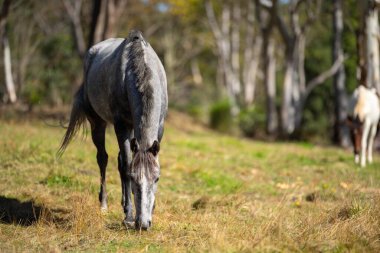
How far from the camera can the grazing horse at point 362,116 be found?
10.9m

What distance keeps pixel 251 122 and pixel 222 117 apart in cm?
251

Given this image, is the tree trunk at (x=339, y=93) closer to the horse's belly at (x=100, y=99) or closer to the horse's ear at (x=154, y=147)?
the horse's belly at (x=100, y=99)

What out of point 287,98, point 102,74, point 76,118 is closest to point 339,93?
point 287,98

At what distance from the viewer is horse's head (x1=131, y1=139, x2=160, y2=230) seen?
16.5 ft

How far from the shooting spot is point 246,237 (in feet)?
16.4

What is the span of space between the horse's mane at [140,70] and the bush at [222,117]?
54.6ft

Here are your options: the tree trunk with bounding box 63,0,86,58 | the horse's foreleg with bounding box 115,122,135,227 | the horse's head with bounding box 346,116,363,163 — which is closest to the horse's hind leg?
the horse's foreleg with bounding box 115,122,135,227

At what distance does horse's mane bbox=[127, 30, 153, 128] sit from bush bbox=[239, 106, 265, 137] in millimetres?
17330

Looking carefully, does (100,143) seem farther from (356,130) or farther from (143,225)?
(356,130)

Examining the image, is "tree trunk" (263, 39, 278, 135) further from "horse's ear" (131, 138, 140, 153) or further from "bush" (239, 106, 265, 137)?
"horse's ear" (131, 138, 140, 153)

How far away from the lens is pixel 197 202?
24.0ft

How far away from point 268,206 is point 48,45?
20.3 meters

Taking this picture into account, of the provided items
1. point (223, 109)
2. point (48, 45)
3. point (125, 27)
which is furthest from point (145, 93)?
point (125, 27)

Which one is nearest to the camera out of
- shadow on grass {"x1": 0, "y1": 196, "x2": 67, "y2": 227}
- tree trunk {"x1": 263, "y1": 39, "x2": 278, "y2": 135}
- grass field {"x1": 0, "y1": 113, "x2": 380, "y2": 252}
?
grass field {"x1": 0, "y1": 113, "x2": 380, "y2": 252}
